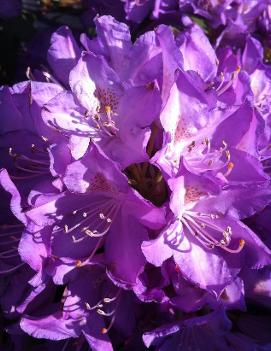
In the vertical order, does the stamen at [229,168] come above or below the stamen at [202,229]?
above

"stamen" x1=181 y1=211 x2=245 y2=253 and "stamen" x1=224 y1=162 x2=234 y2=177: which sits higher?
"stamen" x1=224 y1=162 x2=234 y2=177

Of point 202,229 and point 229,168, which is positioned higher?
point 229,168

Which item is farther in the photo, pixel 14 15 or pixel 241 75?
pixel 14 15

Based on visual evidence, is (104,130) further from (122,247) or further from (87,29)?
(87,29)

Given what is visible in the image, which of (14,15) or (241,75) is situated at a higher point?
(241,75)

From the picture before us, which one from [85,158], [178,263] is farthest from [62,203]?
[178,263]

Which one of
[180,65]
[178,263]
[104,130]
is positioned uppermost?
[180,65]

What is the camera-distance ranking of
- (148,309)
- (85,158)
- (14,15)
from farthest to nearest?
(14,15), (148,309), (85,158)

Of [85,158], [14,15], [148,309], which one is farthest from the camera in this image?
[14,15]
